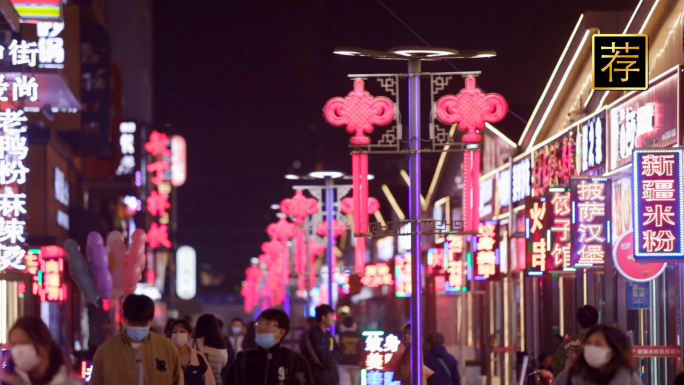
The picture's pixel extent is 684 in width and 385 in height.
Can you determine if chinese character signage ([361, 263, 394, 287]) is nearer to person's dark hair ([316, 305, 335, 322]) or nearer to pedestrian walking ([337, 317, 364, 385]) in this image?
pedestrian walking ([337, 317, 364, 385])

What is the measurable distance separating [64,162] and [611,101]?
2463cm

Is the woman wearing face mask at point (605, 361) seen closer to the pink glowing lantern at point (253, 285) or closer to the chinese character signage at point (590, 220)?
the chinese character signage at point (590, 220)

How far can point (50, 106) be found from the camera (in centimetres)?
3244

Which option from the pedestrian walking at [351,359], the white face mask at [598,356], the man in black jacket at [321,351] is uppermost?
the white face mask at [598,356]

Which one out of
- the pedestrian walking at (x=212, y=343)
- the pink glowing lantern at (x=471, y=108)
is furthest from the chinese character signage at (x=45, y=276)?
the pedestrian walking at (x=212, y=343)

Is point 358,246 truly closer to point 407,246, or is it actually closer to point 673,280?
point 407,246

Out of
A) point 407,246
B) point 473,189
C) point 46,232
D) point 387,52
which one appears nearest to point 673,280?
point 473,189

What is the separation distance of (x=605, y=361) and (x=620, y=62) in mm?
8791

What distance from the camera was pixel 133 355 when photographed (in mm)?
9156

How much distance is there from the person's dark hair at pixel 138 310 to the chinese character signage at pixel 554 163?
1339 cm

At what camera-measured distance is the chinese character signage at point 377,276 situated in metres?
36.3

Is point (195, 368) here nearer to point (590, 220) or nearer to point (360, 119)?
point (360, 119)

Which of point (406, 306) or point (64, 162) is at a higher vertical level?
point (64, 162)

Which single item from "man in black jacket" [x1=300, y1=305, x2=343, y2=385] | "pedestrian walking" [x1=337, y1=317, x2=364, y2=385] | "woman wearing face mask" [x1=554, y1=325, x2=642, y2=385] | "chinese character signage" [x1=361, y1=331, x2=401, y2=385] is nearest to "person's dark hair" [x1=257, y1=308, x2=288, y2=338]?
"woman wearing face mask" [x1=554, y1=325, x2=642, y2=385]
